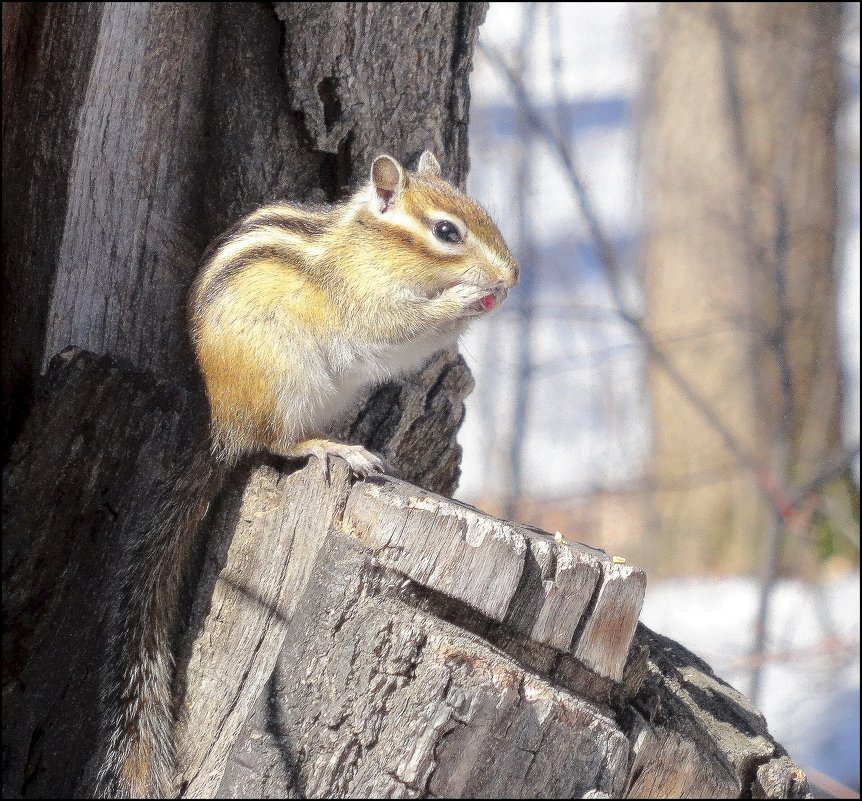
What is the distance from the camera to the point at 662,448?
6195mm

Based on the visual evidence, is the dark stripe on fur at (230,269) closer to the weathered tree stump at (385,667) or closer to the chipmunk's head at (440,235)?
the chipmunk's head at (440,235)

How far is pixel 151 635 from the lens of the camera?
1.84m

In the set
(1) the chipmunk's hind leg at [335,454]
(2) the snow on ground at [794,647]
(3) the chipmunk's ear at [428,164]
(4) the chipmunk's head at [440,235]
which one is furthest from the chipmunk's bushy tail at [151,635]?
(2) the snow on ground at [794,647]

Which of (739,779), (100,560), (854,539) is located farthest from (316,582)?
(854,539)

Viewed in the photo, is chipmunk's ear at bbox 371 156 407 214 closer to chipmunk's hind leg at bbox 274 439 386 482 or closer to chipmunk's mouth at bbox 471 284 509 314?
chipmunk's mouth at bbox 471 284 509 314

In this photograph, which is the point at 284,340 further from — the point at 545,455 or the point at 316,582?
the point at 545,455

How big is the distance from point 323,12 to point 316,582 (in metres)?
1.42

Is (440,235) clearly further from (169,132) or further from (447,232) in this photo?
(169,132)

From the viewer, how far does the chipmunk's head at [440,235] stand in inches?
90.3

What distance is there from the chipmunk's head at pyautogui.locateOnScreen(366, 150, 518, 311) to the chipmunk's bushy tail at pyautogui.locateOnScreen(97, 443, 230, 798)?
2.19 ft

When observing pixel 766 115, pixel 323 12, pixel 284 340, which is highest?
pixel 766 115

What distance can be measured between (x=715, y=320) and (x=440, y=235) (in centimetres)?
371

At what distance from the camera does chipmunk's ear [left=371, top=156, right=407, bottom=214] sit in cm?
218

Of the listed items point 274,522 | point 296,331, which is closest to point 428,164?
point 296,331
